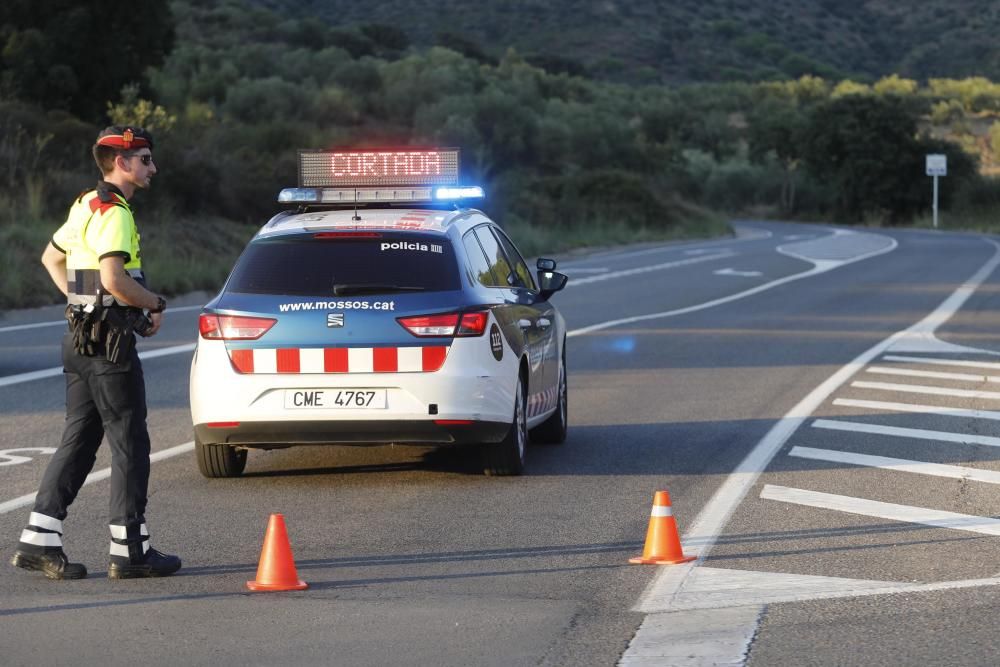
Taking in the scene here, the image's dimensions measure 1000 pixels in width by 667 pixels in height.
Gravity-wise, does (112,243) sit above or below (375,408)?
above

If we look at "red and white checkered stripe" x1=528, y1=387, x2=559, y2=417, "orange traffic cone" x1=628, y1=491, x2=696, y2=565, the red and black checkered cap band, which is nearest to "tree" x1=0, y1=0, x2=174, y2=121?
"red and white checkered stripe" x1=528, y1=387, x2=559, y2=417

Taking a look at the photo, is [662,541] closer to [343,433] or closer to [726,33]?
[343,433]

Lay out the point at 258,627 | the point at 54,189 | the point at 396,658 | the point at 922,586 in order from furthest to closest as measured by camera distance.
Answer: the point at 54,189 → the point at 922,586 → the point at 258,627 → the point at 396,658

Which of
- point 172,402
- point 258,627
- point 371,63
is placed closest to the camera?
point 258,627

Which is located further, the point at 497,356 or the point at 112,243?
the point at 497,356

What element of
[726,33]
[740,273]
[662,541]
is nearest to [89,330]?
[662,541]

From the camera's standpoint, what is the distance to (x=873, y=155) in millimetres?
90188

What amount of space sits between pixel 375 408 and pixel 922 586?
135 inches

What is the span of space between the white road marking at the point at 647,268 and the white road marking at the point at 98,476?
1970 centimetres

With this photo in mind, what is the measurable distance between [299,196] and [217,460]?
6.14ft

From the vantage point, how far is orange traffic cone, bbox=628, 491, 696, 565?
807 centimetres

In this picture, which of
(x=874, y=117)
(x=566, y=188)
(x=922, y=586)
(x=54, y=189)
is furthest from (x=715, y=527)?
(x=874, y=117)

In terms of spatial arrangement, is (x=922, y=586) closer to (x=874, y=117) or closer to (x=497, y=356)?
(x=497, y=356)

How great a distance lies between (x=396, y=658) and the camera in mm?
6387
